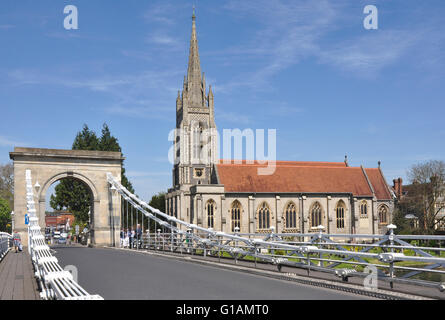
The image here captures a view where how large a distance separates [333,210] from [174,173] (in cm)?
2642

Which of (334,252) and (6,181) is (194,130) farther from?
(334,252)

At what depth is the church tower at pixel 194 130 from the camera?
72.4 m

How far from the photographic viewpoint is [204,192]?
5722 centimetres

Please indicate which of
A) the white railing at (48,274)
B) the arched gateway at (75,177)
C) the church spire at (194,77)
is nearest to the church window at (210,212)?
the arched gateway at (75,177)

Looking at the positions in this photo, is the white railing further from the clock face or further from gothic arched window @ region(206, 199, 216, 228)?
the clock face

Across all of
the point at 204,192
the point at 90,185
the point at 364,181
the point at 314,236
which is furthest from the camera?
the point at 364,181

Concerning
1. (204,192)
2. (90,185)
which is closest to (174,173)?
(204,192)

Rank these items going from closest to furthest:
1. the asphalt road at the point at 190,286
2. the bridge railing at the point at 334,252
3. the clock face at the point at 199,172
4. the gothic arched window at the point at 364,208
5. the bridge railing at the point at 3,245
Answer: the asphalt road at the point at 190,286, the bridge railing at the point at 334,252, the bridge railing at the point at 3,245, the gothic arched window at the point at 364,208, the clock face at the point at 199,172

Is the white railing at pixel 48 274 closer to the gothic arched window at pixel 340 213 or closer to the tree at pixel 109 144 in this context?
the tree at pixel 109 144

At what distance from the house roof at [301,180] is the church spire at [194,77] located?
1629 cm
